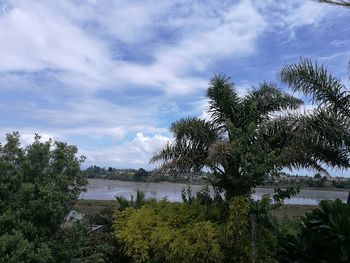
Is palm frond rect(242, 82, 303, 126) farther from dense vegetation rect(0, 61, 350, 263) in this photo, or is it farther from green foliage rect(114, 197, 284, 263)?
green foliage rect(114, 197, 284, 263)

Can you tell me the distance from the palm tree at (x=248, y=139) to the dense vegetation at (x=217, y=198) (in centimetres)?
3

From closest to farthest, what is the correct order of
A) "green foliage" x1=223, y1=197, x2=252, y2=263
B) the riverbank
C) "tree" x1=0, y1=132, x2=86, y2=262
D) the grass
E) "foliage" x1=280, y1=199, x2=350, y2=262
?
"tree" x1=0, y1=132, x2=86, y2=262
"foliage" x1=280, y1=199, x2=350, y2=262
"green foliage" x1=223, y1=197, x2=252, y2=263
the grass
the riverbank

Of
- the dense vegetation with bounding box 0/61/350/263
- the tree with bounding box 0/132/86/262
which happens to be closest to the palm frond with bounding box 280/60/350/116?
the dense vegetation with bounding box 0/61/350/263

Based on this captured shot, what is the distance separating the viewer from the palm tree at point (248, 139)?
8.75 m

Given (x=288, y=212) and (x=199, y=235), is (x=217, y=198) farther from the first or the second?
(x=288, y=212)

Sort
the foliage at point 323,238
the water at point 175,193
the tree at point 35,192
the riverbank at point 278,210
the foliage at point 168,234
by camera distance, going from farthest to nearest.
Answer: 1. the riverbank at point 278,210
2. the water at point 175,193
3. the foliage at point 168,234
4. the foliage at point 323,238
5. the tree at point 35,192

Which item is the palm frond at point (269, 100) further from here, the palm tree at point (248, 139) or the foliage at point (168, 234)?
the foliage at point (168, 234)

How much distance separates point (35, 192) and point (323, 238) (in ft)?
15.7

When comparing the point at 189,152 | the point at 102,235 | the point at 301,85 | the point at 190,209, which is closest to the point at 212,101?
the point at 189,152

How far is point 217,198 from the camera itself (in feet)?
32.1

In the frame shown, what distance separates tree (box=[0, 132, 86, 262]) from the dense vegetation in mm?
15

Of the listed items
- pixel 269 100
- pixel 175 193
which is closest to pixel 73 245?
pixel 269 100

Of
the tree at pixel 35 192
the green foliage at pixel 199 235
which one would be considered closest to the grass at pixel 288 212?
the green foliage at pixel 199 235

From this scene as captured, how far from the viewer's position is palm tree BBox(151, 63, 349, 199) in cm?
875
